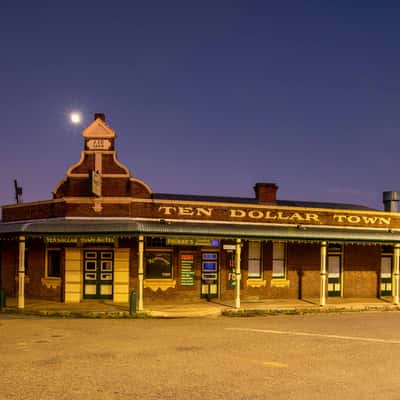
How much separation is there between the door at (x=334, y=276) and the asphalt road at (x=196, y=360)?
Answer: 25.1 ft

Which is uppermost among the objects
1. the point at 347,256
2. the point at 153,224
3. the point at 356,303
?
the point at 153,224

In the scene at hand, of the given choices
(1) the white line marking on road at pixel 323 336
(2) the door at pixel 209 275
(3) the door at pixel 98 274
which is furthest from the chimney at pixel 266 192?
(1) the white line marking on road at pixel 323 336

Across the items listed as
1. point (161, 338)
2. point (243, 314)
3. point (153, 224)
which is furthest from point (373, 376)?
point (153, 224)

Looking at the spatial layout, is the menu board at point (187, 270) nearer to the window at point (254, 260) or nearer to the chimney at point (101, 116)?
the window at point (254, 260)

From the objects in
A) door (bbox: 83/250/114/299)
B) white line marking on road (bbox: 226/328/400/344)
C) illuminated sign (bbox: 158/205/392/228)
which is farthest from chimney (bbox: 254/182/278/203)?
white line marking on road (bbox: 226/328/400/344)

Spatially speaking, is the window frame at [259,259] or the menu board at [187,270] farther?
the window frame at [259,259]

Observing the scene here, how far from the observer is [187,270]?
2169 centimetres

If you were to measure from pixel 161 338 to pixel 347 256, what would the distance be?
1378cm

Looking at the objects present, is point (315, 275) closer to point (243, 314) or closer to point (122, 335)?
point (243, 314)

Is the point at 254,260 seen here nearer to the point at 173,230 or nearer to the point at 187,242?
the point at 187,242

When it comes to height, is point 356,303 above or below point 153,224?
below

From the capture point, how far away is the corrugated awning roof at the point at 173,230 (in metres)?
19.2

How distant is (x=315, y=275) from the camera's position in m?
23.8

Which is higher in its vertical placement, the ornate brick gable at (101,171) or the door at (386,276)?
the ornate brick gable at (101,171)
